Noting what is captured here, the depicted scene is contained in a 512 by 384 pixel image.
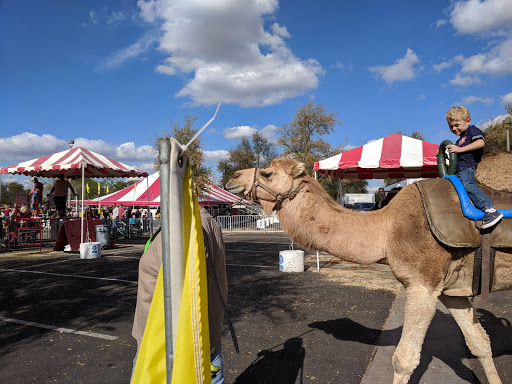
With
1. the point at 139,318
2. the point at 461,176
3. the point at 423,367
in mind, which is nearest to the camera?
the point at 139,318

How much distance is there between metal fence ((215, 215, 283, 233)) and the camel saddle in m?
22.4

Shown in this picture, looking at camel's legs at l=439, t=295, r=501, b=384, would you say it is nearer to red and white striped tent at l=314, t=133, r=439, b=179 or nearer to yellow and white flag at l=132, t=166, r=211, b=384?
yellow and white flag at l=132, t=166, r=211, b=384

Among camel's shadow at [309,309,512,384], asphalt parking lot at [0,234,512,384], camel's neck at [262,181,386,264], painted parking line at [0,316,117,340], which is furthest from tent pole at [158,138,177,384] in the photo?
painted parking line at [0,316,117,340]

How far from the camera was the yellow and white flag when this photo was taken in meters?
1.50

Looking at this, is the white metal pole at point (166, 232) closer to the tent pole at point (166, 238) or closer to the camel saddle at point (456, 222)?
the tent pole at point (166, 238)

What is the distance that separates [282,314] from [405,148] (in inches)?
236

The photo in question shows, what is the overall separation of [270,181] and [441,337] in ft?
12.2

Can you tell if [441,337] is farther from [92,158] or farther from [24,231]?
[24,231]

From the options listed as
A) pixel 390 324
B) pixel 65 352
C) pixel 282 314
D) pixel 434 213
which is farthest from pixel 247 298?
pixel 434 213

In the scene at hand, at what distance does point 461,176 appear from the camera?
3311mm

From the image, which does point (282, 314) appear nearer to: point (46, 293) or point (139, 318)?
point (139, 318)

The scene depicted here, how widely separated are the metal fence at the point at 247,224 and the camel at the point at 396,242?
22.1 meters

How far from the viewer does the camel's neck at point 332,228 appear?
3258 millimetres

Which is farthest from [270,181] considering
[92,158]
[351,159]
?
[92,158]
